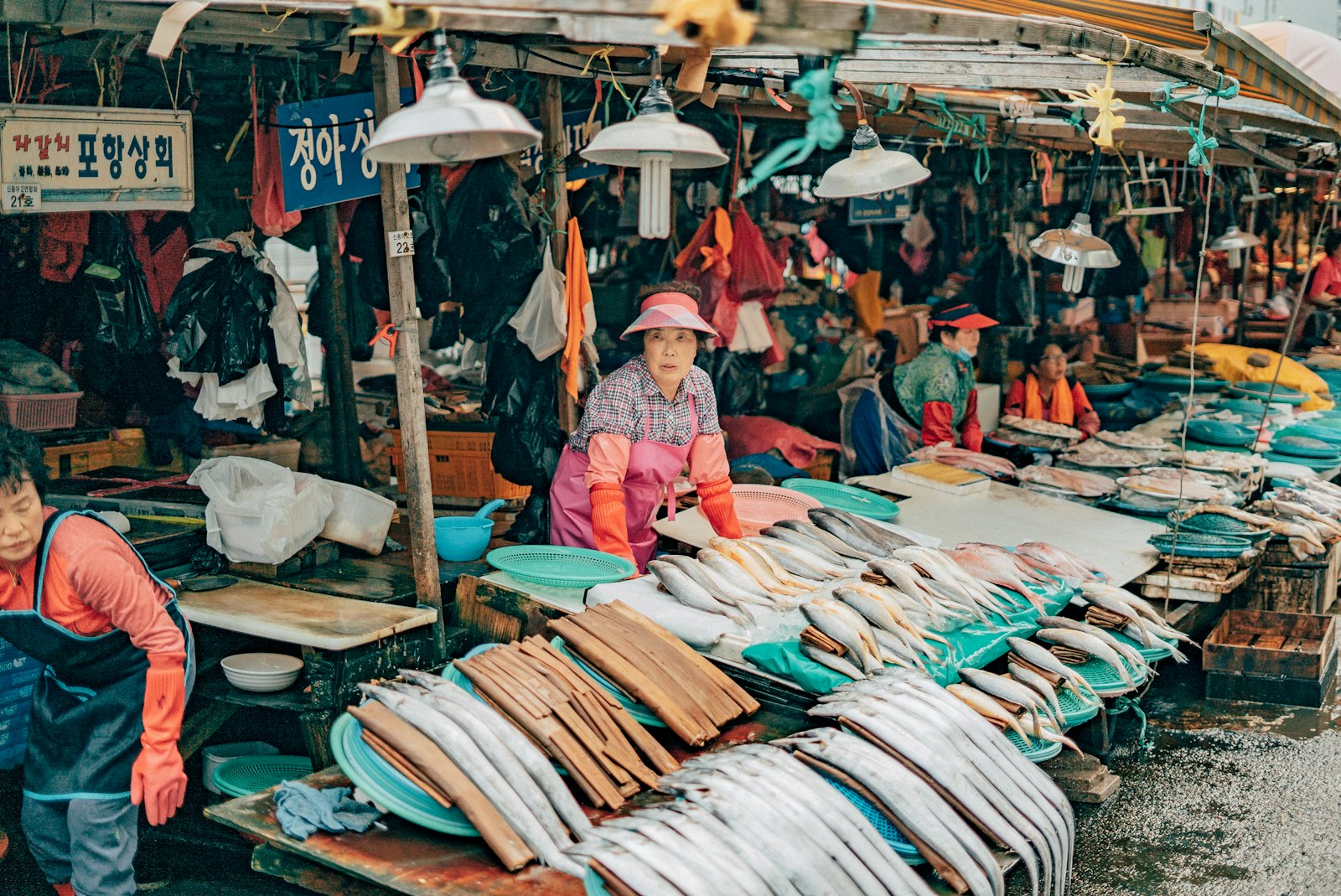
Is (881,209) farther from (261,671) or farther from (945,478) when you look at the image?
(261,671)

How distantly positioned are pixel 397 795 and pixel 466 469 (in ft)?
15.0

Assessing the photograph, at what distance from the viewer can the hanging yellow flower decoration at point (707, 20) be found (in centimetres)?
240

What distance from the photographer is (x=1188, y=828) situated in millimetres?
5785

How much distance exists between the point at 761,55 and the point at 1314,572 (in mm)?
4911

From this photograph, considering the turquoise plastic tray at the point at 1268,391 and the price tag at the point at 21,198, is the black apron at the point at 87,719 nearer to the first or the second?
the price tag at the point at 21,198

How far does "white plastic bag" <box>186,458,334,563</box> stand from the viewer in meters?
5.87

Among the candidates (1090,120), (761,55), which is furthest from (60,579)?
(1090,120)

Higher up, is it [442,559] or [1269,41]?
[1269,41]

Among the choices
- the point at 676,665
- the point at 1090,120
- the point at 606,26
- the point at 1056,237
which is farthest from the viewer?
the point at 1056,237

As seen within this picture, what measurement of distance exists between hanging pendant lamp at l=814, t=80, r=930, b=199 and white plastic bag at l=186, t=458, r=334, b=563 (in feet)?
9.45

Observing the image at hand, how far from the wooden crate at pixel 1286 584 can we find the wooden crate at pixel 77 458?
7.45 meters

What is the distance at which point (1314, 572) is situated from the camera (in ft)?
25.6

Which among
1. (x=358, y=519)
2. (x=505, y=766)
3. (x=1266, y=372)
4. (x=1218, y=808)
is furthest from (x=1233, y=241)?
(x=505, y=766)

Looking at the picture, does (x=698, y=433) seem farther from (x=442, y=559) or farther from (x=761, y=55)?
(x=761, y=55)
